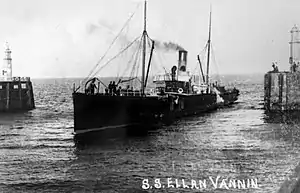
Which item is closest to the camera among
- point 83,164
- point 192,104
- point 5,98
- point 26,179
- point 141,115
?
point 26,179

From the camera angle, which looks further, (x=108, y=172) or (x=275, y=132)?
(x=275, y=132)

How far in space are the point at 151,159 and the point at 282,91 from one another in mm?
11643

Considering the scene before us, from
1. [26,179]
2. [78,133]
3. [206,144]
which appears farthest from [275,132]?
[26,179]

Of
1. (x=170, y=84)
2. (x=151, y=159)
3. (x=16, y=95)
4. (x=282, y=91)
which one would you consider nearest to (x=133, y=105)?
(x=170, y=84)

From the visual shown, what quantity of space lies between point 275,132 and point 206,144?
8.49 ft

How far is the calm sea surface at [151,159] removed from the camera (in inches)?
243

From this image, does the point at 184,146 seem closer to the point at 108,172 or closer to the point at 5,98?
the point at 108,172

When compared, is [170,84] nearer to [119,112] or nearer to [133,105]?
[133,105]

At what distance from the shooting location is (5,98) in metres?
22.2

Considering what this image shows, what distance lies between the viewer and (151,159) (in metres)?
8.03

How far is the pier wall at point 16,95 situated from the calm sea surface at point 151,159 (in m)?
9.92

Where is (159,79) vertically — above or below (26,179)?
above
